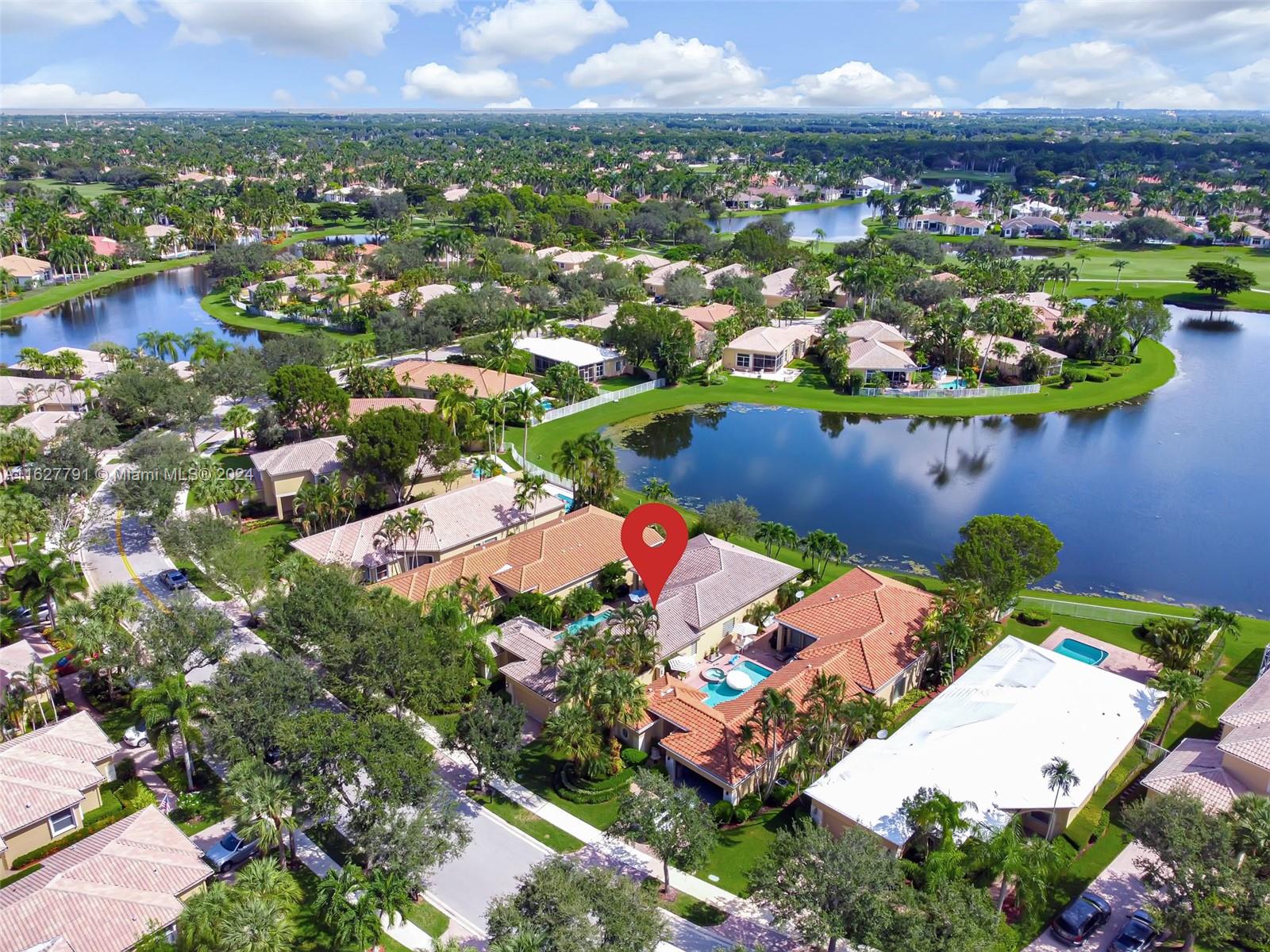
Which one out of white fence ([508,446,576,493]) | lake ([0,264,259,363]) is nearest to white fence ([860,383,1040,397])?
white fence ([508,446,576,493])

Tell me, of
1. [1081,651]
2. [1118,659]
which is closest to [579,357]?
[1081,651]

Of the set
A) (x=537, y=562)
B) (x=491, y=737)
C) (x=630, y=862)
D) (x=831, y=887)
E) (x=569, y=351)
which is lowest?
(x=630, y=862)

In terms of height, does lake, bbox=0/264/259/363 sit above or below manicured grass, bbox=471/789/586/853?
above

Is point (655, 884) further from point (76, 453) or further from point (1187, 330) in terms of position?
point (1187, 330)

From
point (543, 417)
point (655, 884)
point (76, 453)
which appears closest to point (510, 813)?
point (655, 884)

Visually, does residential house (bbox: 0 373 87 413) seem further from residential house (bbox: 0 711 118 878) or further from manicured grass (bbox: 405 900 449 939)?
manicured grass (bbox: 405 900 449 939)

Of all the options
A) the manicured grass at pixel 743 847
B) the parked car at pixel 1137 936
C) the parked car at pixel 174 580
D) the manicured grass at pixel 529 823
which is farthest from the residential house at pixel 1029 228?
the manicured grass at pixel 529 823

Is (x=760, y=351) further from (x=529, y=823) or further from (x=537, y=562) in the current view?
(x=529, y=823)
